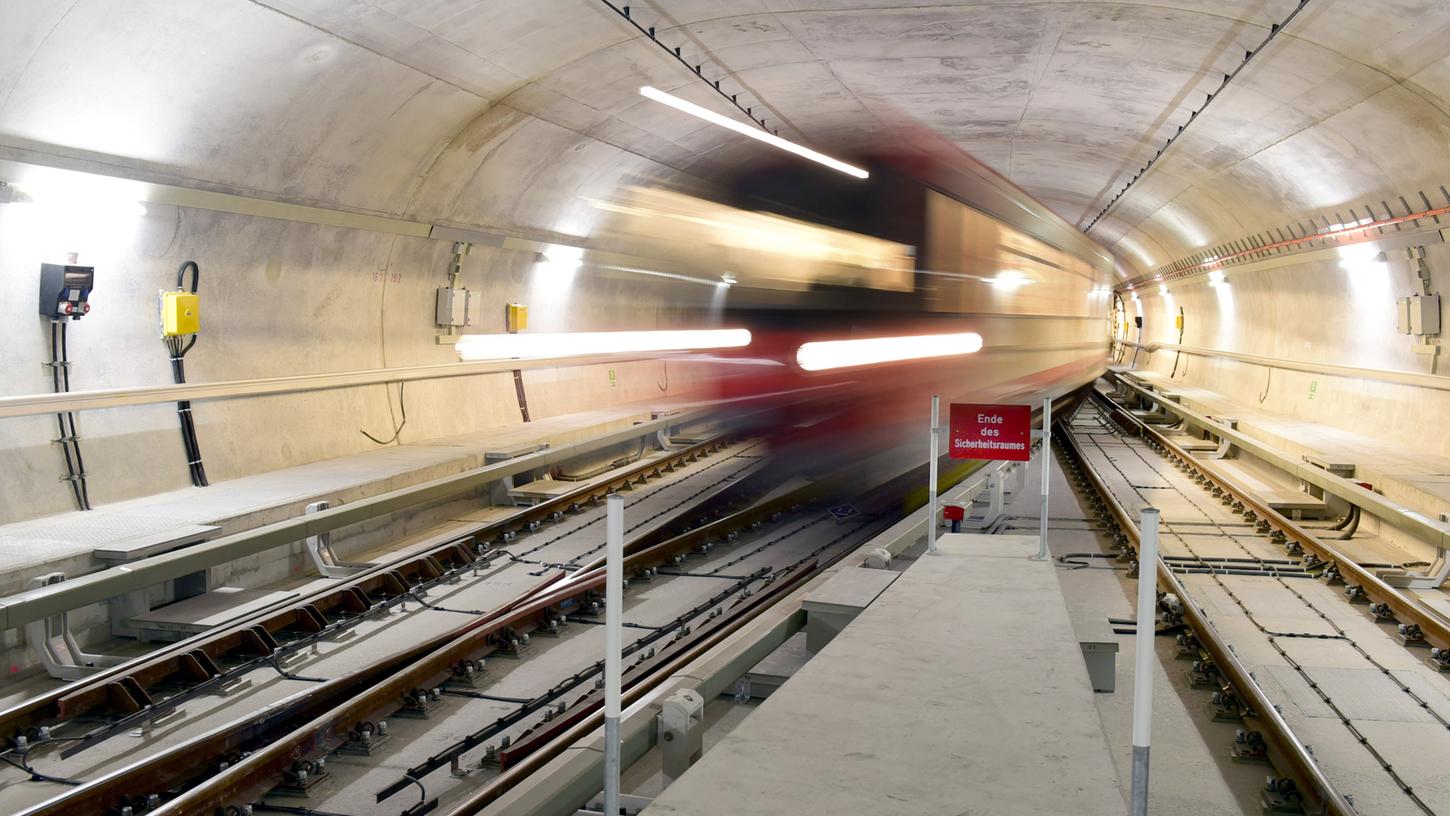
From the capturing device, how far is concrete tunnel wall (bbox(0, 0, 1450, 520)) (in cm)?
871

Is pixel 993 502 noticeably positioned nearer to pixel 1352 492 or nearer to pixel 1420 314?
pixel 1352 492

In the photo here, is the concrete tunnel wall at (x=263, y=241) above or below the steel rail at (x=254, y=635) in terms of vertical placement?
above

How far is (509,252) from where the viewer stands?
16.1m

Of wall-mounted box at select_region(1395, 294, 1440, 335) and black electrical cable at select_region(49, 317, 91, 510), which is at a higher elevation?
wall-mounted box at select_region(1395, 294, 1440, 335)

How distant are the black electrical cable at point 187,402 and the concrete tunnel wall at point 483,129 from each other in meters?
0.11

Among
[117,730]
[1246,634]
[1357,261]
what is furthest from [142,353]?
[1357,261]

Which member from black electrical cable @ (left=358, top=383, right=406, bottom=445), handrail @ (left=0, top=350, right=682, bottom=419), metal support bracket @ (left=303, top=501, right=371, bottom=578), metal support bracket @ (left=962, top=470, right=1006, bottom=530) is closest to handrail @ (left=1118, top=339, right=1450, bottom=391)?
metal support bracket @ (left=962, top=470, right=1006, bottom=530)

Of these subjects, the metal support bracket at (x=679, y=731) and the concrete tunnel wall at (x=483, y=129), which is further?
the concrete tunnel wall at (x=483, y=129)

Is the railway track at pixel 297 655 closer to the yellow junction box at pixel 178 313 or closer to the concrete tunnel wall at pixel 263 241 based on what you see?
the concrete tunnel wall at pixel 263 241

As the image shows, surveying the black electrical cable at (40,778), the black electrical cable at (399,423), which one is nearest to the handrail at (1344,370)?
the black electrical cable at (399,423)

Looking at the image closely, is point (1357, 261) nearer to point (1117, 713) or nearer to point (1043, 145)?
point (1043, 145)

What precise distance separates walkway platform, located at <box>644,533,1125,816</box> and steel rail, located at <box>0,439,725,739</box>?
3.99 meters

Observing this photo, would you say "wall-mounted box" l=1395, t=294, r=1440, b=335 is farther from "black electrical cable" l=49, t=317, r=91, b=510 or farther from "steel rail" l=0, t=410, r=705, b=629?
"black electrical cable" l=49, t=317, r=91, b=510

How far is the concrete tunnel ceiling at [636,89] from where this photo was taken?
28.2 ft
